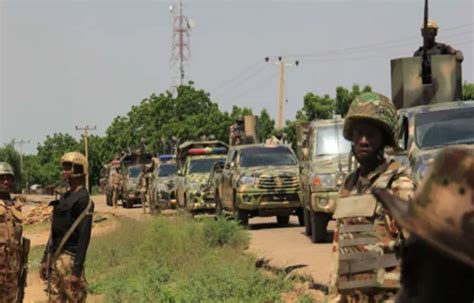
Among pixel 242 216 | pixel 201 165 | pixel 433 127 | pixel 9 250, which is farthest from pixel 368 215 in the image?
pixel 201 165

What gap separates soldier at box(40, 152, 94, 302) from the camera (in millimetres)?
7164

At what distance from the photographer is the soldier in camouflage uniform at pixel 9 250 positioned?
7.57 m

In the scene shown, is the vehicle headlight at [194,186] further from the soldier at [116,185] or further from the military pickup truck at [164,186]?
the soldier at [116,185]

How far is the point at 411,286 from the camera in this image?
1614 millimetres

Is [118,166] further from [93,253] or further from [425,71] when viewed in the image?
[425,71]

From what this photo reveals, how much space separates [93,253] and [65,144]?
4001 inches

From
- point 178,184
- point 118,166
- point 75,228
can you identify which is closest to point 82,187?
point 75,228

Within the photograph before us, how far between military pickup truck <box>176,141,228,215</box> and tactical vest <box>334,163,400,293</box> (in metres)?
19.4

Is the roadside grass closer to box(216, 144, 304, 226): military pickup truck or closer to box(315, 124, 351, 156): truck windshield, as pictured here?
box(216, 144, 304, 226): military pickup truck

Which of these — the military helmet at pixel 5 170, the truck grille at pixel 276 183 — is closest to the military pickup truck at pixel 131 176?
the truck grille at pixel 276 183

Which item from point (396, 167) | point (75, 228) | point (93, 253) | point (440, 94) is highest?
point (440, 94)

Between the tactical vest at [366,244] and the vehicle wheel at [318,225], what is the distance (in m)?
10.6

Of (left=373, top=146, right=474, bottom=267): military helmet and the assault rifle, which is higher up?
(left=373, top=146, right=474, bottom=267): military helmet

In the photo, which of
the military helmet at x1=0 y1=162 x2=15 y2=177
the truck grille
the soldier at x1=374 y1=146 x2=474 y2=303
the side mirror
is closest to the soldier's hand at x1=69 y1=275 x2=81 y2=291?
the military helmet at x1=0 y1=162 x2=15 y2=177
